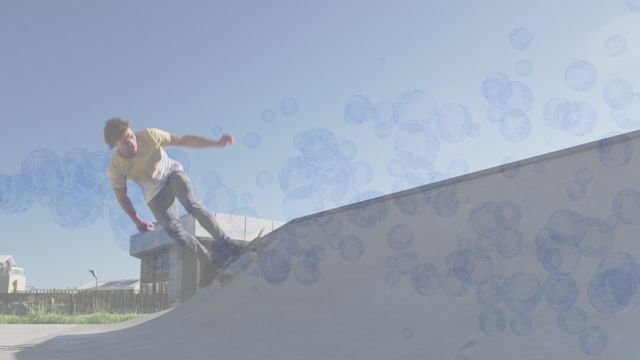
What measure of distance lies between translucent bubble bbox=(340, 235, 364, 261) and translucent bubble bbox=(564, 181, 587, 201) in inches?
148

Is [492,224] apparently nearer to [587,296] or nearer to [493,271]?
[493,271]

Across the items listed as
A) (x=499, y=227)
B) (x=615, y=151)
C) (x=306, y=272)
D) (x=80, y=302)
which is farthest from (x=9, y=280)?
(x=615, y=151)

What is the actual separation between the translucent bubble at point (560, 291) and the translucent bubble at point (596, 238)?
0.47m

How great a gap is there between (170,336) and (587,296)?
6157mm

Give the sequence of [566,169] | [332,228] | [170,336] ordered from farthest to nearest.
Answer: [332,228] → [170,336] → [566,169]

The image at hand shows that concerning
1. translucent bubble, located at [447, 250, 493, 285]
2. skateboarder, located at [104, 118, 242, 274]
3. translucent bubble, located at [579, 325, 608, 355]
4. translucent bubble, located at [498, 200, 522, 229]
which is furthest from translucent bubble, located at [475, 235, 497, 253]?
skateboarder, located at [104, 118, 242, 274]

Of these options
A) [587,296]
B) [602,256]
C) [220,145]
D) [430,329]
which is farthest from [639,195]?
[220,145]

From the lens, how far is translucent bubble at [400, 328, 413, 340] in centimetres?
622

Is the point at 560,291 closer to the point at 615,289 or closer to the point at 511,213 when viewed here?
the point at 615,289

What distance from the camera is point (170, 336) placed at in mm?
8219

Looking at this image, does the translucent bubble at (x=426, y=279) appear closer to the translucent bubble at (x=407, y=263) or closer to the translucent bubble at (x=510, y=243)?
the translucent bubble at (x=407, y=263)

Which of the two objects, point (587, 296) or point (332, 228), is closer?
point (587, 296)

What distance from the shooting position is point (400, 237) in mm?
9242

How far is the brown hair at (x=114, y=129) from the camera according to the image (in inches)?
210
